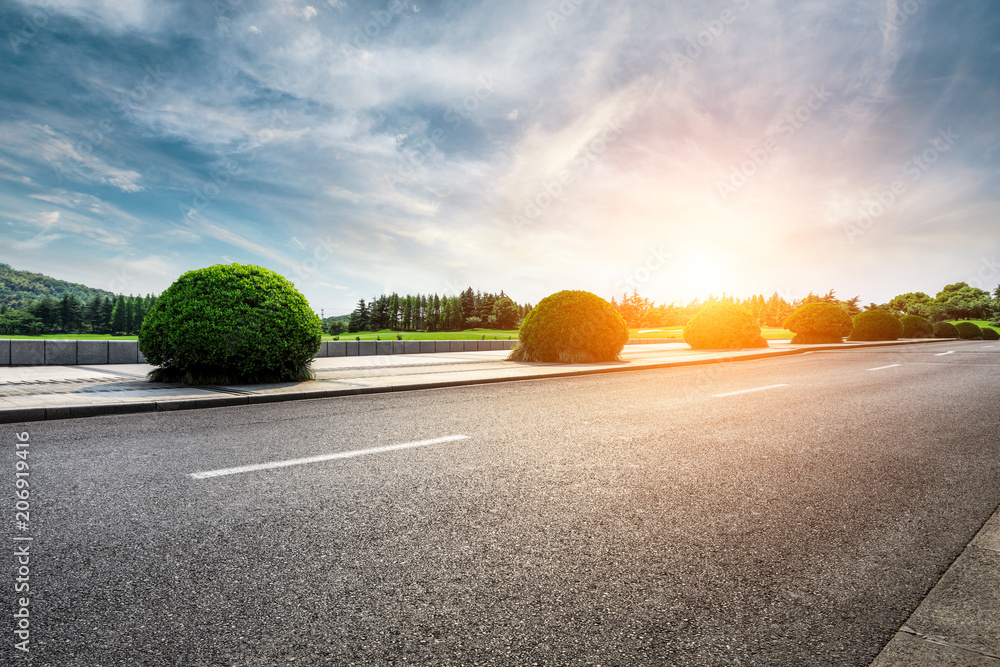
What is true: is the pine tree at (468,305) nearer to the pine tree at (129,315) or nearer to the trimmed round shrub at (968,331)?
the pine tree at (129,315)

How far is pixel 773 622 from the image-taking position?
2.22 m

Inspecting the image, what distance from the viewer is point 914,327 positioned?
137 feet

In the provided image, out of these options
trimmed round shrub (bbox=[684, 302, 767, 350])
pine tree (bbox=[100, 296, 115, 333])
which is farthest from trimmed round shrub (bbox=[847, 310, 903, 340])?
pine tree (bbox=[100, 296, 115, 333])

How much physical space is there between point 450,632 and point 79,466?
4.14m

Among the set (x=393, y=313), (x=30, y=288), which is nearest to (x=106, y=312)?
(x=30, y=288)

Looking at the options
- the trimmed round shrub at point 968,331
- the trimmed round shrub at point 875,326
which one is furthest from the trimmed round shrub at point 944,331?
the trimmed round shrub at point 875,326

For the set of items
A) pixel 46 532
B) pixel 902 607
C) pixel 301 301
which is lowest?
pixel 902 607

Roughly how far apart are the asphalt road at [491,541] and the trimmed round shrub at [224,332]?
3.40 metres

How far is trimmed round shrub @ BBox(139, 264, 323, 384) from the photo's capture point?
959 cm

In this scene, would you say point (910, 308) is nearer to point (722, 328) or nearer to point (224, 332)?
point (722, 328)

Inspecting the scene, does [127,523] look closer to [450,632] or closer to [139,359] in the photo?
[450,632]

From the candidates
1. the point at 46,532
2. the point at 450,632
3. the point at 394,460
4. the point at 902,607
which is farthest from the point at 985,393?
the point at 46,532

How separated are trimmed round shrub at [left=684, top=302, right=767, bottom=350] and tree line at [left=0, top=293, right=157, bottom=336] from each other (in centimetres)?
5108

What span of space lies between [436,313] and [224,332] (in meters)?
109
